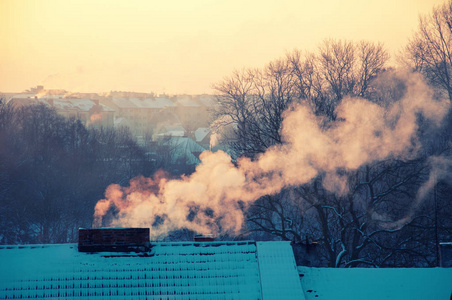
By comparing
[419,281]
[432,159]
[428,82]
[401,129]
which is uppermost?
[428,82]

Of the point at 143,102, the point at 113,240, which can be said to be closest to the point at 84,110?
the point at 143,102

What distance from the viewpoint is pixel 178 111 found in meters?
134

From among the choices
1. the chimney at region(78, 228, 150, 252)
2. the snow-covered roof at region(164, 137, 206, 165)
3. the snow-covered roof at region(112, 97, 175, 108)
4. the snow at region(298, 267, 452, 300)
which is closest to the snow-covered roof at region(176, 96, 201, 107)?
the snow-covered roof at region(112, 97, 175, 108)

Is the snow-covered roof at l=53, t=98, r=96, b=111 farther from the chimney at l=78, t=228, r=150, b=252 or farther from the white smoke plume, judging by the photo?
the chimney at l=78, t=228, r=150, b=252

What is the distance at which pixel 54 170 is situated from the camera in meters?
44.2

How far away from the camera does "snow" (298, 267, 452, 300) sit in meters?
11.6

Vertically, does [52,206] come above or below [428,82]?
below

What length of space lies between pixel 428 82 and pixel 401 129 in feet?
48.8

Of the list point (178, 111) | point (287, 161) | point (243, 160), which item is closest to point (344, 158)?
point (287, 161)

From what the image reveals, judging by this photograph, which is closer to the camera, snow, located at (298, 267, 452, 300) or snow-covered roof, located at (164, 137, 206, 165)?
snow, located at (298, 267, 452, 300)

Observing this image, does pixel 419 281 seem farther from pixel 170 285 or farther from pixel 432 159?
pixel 432 159

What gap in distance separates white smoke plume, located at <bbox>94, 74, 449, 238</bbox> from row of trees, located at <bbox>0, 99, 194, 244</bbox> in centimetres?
1431

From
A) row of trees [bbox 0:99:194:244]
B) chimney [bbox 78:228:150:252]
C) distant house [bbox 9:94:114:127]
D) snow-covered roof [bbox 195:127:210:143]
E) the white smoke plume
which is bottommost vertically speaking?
chimney [bbox 78:228:150:252]

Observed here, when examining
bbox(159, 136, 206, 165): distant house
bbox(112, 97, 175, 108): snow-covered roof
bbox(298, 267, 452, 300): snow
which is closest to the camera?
bbox(298, 267, 452, 300): snow
